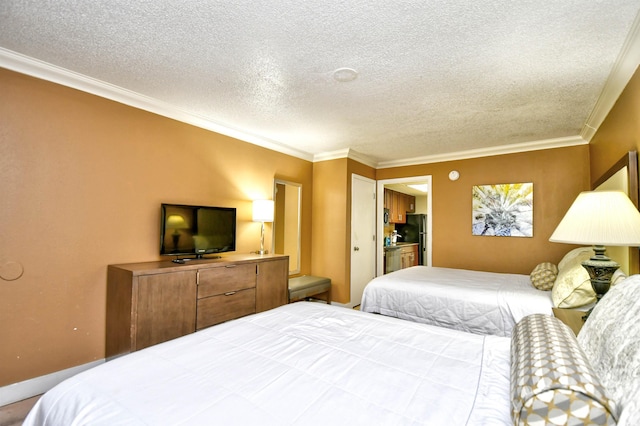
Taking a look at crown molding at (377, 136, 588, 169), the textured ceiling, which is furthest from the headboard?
crown molding at (377, 136, 588, 169)

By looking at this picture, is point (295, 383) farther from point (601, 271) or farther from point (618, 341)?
point (601, 271)

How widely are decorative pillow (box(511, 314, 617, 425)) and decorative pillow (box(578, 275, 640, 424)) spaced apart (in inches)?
2.2

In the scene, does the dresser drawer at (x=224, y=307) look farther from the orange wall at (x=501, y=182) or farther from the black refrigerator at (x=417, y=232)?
the black refrigerator at (x=417, y=232)

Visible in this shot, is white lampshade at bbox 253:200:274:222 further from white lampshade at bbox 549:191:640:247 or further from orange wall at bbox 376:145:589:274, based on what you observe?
white lampshade at bbox 549:191:640:247

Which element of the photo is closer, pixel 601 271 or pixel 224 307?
pixel 601 271

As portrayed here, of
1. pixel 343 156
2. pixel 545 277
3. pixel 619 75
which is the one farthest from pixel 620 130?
pixel 343 156

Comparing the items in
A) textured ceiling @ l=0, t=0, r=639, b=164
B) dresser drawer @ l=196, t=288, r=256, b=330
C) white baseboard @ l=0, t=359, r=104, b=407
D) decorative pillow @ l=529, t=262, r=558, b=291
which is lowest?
white baseboard @ l=0, t=359, r=104, b=407

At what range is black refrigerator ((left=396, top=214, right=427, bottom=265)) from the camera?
7730mm

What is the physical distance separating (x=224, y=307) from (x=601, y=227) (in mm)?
2932

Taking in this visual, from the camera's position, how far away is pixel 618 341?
3.04 feet

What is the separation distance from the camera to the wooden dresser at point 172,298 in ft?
7.75

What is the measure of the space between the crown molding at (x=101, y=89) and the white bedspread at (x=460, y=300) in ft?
8.48

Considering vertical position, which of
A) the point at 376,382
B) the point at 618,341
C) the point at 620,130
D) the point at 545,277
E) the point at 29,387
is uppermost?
the point at 620,130

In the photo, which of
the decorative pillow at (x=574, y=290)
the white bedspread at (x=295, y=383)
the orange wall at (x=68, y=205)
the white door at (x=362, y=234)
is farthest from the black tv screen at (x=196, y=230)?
the decorative pillow at (x=574, y=290)
